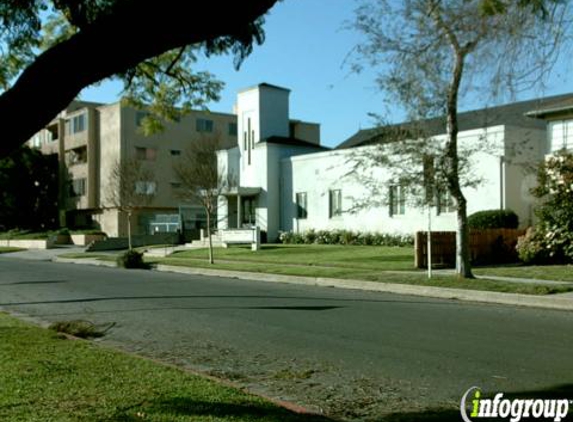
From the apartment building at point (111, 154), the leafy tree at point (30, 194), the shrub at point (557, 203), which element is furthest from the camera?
the leafy tree at point (30, 194)

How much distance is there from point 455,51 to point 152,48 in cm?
1231

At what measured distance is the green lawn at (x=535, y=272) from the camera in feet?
58.7

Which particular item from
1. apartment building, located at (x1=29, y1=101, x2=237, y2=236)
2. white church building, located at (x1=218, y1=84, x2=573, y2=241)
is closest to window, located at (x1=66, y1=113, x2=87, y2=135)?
apartment building, located at (x1=29, y1=101, x2=237, y2=236)

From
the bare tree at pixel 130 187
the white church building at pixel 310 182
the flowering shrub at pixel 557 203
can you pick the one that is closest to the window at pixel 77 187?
the bare tree at pixel 130 187

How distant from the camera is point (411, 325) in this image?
11070mm

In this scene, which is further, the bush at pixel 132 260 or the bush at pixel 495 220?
the bush at pixel 132 260

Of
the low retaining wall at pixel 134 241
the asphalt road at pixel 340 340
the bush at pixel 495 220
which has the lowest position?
the asphalt road at pixel 340 340

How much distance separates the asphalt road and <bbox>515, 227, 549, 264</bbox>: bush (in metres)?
7.17

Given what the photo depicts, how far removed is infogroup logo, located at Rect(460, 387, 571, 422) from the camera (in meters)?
5.57

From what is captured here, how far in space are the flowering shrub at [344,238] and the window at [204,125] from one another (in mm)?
26273

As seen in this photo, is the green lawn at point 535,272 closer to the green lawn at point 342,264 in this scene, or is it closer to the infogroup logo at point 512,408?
the green lawn at point 342,264

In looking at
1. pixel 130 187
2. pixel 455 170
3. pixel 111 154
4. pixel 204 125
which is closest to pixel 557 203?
pixel 455 170

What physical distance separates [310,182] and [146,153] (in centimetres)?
2623

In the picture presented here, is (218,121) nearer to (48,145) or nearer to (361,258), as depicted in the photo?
(48,145)
